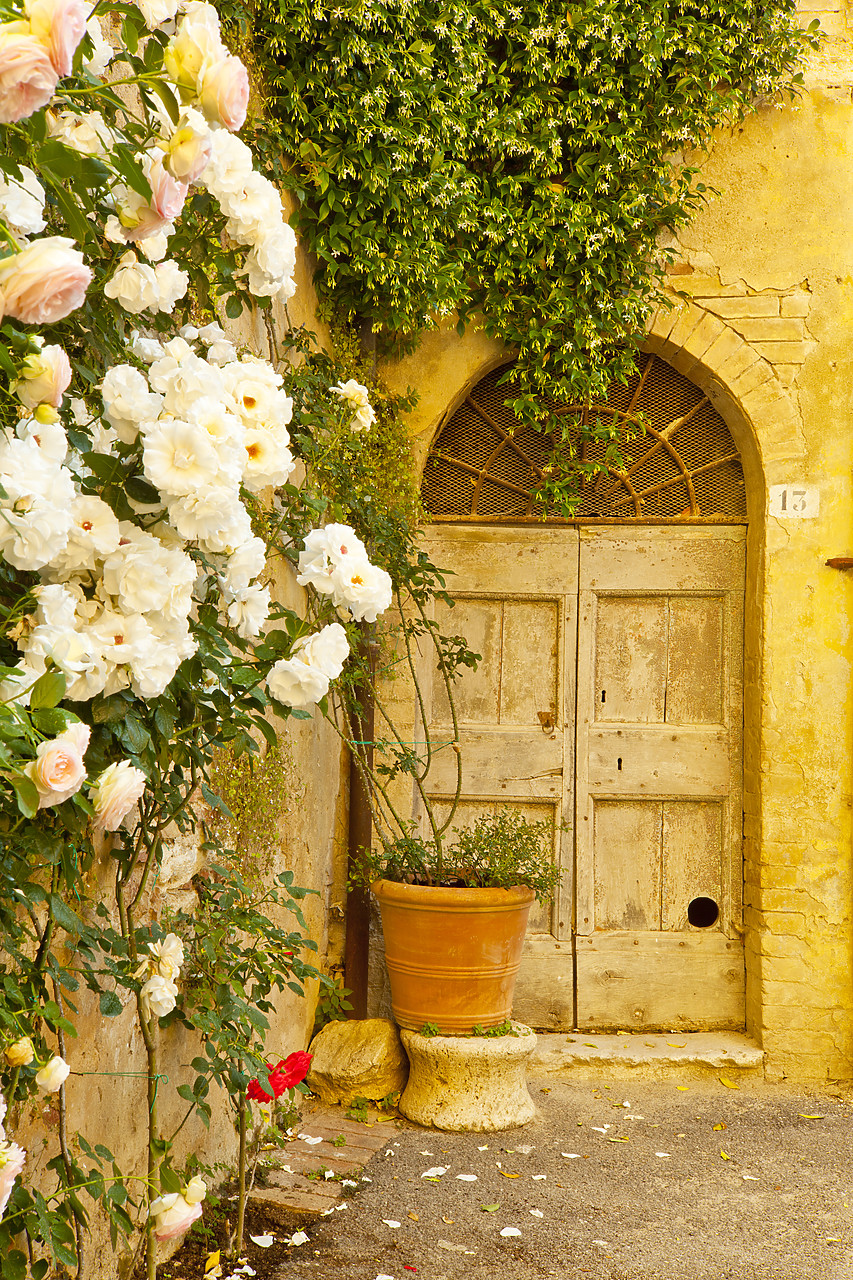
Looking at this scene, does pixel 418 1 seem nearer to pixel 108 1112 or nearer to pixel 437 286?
pixel 437 286

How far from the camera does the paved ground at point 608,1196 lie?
2.59 m

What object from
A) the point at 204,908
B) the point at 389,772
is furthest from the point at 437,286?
the point at 204,908

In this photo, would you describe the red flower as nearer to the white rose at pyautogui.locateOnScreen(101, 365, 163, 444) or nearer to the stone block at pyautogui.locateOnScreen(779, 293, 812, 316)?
the white rose at pyautogui.locateOnScreen(101, 365, 163, 444)

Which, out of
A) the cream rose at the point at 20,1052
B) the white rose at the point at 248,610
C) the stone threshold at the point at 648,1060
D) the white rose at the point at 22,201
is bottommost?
the stone threshold at the point at 648,1060

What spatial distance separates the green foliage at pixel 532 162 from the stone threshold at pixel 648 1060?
2.57 m

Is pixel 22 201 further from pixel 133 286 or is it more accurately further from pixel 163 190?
pixel 133 286

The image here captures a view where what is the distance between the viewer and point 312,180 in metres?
3.47

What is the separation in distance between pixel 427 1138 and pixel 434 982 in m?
0.49

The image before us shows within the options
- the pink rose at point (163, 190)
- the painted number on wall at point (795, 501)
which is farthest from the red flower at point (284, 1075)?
the painted number on wall at point (795, 501)

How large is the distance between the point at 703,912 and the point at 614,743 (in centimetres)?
80

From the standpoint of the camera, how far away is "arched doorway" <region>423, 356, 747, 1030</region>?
168 inches

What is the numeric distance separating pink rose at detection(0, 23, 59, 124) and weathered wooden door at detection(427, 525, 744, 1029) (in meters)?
3.50

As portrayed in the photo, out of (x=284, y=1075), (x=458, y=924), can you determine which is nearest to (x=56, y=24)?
(x=284, y=1075)

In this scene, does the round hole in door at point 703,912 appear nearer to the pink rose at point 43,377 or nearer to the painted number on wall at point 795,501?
the painted number on wall at point 795,501
